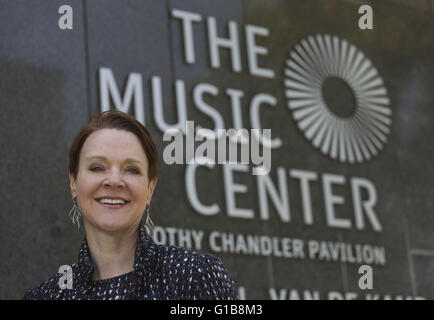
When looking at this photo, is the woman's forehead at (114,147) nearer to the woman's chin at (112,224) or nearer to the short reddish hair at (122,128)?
the short reddish hair at (122,128)

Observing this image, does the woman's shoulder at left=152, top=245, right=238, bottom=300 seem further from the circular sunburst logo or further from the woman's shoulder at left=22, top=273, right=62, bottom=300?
the circular sunburst logo

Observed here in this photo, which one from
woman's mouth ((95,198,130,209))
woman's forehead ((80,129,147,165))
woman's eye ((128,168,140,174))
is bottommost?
woman's mouth ((95,198,130,209))

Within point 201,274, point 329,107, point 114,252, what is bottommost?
point 201,274

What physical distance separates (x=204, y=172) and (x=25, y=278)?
174 centimetres

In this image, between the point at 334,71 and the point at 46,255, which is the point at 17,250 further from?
the point at 334,71

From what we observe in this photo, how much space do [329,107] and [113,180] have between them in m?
5.70

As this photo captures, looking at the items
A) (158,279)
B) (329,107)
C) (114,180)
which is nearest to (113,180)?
(114,180)

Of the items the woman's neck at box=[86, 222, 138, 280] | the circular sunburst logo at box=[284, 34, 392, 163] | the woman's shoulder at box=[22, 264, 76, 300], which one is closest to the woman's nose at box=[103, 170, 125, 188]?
the woman's neck at box=[86, 222, 138, 280]

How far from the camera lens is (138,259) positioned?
2.23 metres

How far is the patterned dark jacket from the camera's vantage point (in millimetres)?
2105

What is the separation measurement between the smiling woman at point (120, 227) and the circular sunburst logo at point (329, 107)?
5218 millimetres

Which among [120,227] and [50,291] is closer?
[120,227]

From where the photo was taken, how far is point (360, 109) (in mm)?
7902

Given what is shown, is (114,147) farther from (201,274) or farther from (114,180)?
(201,274)
